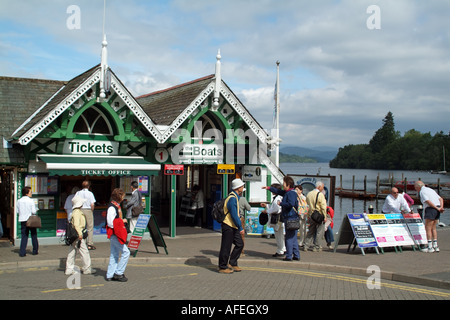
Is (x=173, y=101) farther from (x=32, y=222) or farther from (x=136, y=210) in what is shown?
(x=32, y=222)

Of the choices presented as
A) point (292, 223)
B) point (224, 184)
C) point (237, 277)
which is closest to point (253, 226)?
point (224, 184)

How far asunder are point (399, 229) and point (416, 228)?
0.61m

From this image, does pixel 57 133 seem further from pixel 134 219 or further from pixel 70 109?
pixel 134 219

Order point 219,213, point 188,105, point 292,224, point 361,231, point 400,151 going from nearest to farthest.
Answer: point 219,213
point 292,224
point 361,231
point 188,105
point 400,151

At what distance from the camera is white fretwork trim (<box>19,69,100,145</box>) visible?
45.5 ft

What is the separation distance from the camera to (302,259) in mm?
12570

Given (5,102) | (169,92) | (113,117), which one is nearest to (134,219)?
(113,117)

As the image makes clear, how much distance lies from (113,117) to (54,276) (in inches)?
240

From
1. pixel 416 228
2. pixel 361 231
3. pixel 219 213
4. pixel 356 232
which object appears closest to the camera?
pixel 219 213

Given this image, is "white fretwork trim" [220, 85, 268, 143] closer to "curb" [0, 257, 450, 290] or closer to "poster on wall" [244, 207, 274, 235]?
"poster on wall" [244, 207, 274, 235]

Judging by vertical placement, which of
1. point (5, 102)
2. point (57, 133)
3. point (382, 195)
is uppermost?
point (5, 102)

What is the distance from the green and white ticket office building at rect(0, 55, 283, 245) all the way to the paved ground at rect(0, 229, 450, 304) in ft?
7.09

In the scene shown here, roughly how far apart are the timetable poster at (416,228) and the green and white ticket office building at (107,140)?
561 centimetres
